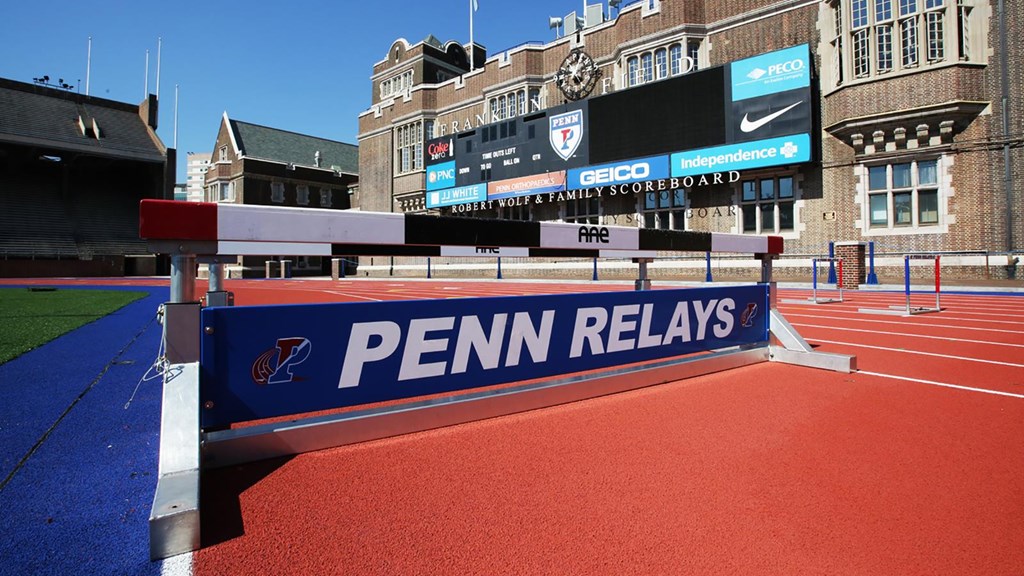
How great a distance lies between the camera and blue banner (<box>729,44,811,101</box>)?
17438 millimetres

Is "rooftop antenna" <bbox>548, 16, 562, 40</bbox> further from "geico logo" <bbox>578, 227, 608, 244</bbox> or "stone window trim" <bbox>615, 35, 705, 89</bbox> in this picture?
"geico logo" <bbox>578, 227, 608, 244</bbox>

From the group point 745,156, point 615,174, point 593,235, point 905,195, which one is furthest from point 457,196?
point 593,235

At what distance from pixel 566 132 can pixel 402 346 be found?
23704mm

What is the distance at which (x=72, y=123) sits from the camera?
41406 millimetres

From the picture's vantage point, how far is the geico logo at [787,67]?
17.5 m

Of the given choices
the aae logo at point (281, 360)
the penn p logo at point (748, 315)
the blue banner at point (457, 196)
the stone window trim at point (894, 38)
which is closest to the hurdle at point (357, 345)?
the aae logo at point (281, 360)

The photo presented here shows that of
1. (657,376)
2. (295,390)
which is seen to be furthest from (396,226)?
(657,376)

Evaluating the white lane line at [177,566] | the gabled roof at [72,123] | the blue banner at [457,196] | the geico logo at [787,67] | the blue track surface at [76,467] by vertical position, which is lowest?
the white lane line at [177,566]

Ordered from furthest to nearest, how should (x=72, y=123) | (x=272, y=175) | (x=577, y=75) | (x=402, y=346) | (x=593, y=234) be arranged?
(x=272, y=175)
(x=72, y=123)
(x=577, y=75)
(x=593, y=234)
(x=402, y=346)

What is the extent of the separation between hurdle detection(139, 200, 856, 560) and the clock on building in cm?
2501

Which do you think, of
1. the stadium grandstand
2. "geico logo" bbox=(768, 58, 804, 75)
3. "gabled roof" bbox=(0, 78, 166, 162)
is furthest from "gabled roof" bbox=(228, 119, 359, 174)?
"geico logo" bbox=(768, 58, 804, 75)

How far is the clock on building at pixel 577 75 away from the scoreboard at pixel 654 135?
107 inches

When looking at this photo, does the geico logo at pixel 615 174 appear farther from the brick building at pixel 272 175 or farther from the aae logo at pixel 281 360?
the brick building at pixel 272 175

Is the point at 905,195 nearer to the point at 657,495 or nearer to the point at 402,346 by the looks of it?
the point at 657,495
